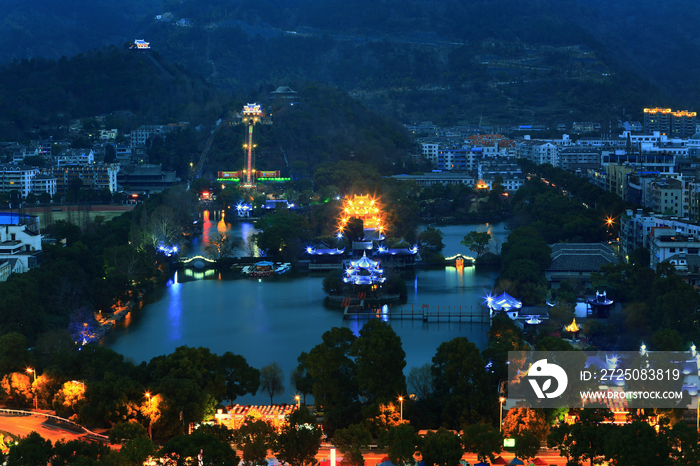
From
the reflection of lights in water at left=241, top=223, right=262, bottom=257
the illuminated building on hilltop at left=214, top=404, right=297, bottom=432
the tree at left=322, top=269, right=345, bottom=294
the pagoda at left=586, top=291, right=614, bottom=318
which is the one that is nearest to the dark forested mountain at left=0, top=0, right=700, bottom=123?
the reflection of lights in water at left=241, top=223, right=262, bottom=257

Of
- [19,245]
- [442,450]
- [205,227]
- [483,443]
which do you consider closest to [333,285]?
[19,245]

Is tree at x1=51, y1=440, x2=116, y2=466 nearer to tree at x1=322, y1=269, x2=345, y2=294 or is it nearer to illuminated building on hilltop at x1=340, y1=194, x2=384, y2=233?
tree at x1=322, y1=269, x2=345, y2=294

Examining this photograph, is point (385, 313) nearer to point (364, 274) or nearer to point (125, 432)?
point (364, 274)

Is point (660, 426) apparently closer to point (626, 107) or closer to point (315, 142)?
point (315, 142)

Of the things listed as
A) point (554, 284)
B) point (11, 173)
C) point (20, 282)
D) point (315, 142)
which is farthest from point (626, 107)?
point (20, 282)

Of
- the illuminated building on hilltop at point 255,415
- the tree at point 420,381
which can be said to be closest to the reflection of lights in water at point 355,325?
the tree at point 420,381

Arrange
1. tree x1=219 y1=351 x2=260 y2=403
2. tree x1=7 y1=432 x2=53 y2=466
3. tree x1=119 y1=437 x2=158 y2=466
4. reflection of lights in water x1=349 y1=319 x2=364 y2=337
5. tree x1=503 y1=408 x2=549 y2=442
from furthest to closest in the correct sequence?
reflection of lights in water x1=349 y1=319 x2=364 y2=337 < tree x1=219 y1=351 x2=260 y2=403 < tree x1=503 y1=408 x2=549 y2=442 < tree x1=119 y1=437 x2=158 y2=466 < tree x1=7 y1=432 x2=53 y2=466
